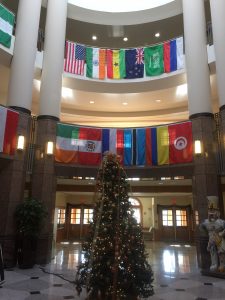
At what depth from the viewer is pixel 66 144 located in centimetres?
1029

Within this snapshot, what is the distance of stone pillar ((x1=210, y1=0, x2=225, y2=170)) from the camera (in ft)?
30.4

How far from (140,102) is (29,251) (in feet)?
29.2

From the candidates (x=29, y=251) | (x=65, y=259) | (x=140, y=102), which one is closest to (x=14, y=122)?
(x=29, y=251)

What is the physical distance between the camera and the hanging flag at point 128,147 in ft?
34.6

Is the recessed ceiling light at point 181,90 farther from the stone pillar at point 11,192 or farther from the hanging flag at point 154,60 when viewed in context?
the stone pillar at point 11,192

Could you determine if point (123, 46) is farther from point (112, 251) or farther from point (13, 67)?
point (112, 251)

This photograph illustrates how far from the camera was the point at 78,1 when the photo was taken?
41.4 feet

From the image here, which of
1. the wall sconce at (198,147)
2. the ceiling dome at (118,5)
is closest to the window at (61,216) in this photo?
the wall sconce at (198,147)

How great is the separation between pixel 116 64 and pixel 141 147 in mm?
4170

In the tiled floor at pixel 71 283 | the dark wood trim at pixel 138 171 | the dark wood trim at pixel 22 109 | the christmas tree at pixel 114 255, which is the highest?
the dark wood trim at pixel 22 109

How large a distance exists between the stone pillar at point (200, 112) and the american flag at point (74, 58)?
4.42 metres

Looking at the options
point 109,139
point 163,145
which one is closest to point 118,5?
point 109,139

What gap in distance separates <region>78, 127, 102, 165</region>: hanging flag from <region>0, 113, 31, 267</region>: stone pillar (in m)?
2.10

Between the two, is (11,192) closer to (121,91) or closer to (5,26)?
(5,26)
